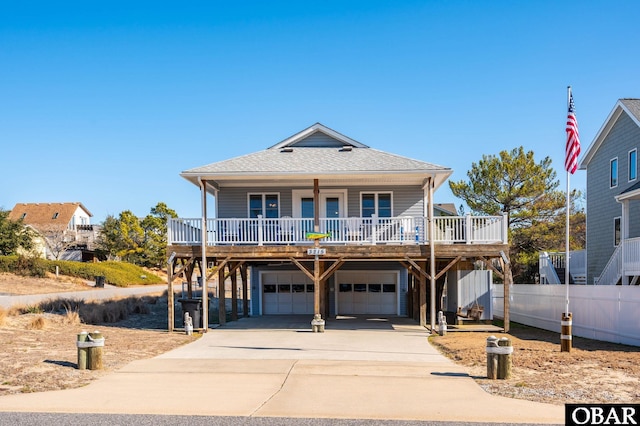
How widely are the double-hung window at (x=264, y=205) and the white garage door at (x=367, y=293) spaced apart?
14.4ft

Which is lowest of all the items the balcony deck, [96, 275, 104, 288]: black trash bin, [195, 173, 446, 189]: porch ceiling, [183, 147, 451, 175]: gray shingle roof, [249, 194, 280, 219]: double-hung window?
[96, 275, 104, 288]: black trash bin

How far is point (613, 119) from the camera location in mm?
24422

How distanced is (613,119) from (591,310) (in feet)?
37.9

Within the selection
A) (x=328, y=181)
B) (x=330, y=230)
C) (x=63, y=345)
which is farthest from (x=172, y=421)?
(x=328, y=181)

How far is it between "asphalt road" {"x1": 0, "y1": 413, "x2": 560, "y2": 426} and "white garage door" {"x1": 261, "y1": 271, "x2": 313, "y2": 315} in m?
17.7

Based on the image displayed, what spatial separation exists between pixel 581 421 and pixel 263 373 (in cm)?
586

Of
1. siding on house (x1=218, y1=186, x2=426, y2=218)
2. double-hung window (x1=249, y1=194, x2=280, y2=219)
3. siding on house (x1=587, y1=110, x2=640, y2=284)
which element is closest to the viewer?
siding on house (x1=587, y1=110, x2=640, y2=284)

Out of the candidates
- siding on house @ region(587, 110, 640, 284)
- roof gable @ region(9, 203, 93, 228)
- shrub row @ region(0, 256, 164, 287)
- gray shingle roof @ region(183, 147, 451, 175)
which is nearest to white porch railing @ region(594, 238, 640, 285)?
siding on house @ region(587, 110, 640, 284)

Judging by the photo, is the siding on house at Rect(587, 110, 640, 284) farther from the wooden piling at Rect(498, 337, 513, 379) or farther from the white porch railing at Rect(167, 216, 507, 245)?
the wooden piling at Rect(498, 337, 513, 379)

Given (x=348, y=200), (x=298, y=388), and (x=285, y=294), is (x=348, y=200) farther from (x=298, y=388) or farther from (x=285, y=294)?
(x=298, y=388)

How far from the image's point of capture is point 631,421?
24.9 feet

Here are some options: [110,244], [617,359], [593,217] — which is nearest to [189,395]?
[617,359]

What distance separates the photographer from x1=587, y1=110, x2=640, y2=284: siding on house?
74.9ft

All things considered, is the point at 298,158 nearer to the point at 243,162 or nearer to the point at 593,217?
the point at 243,162
